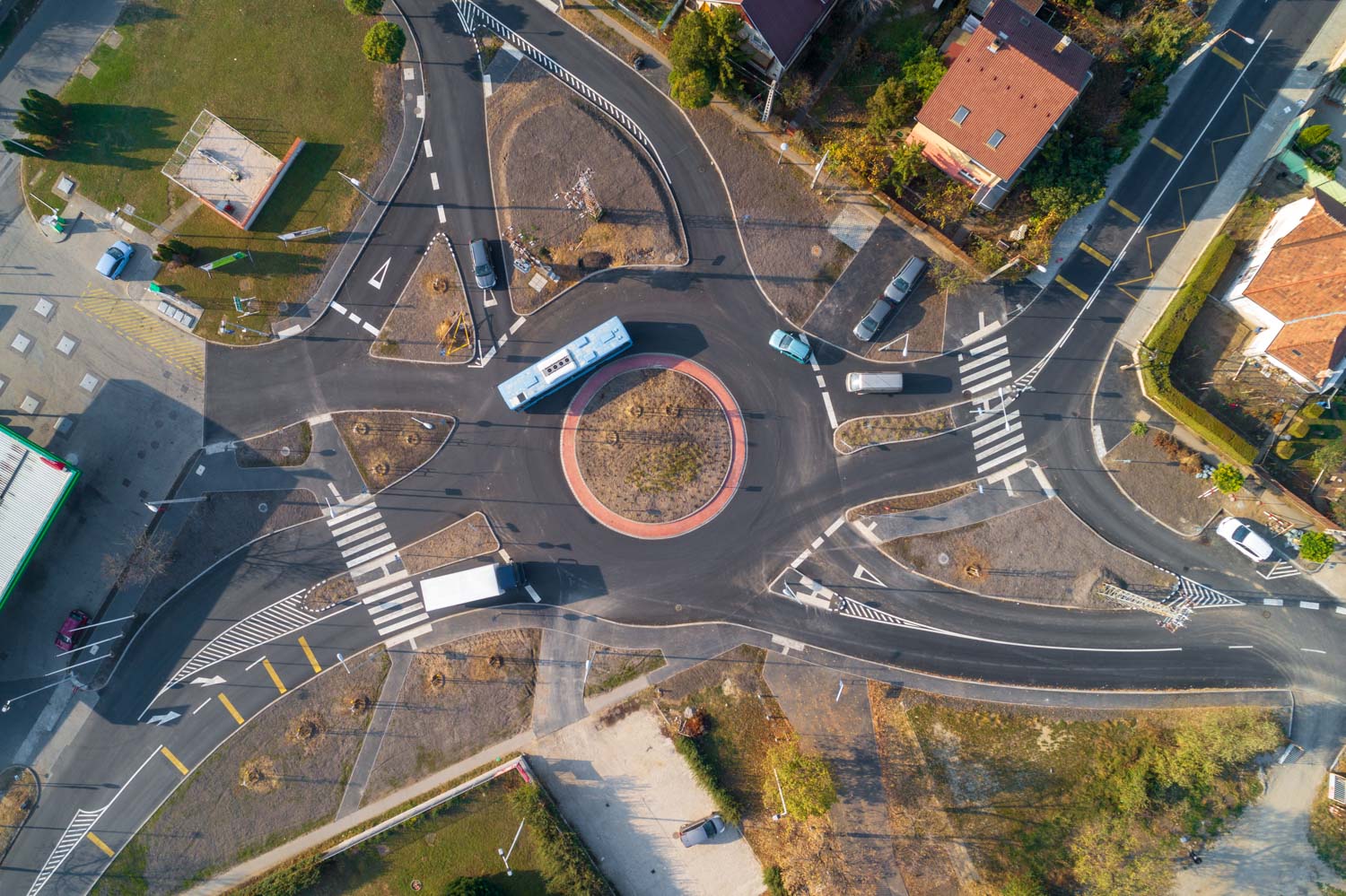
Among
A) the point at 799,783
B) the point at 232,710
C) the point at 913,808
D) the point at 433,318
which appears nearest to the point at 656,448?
the point at 433,318

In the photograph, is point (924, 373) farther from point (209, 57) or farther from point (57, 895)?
point (57, 895)

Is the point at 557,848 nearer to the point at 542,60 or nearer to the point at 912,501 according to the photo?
the point at 912,501

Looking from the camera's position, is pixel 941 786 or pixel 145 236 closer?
pixel 941 786

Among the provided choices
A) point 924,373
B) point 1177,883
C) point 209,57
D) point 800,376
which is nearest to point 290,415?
point 209,57

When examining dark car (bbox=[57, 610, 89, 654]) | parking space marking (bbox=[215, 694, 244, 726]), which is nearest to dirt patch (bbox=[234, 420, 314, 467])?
dark car (bbox=[57, 610, 89, 654])

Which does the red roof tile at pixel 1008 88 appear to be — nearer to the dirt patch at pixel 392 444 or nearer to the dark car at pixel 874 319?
the dark car at pixel 874 319

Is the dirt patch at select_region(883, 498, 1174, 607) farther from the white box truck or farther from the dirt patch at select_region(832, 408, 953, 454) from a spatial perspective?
the white box truck
